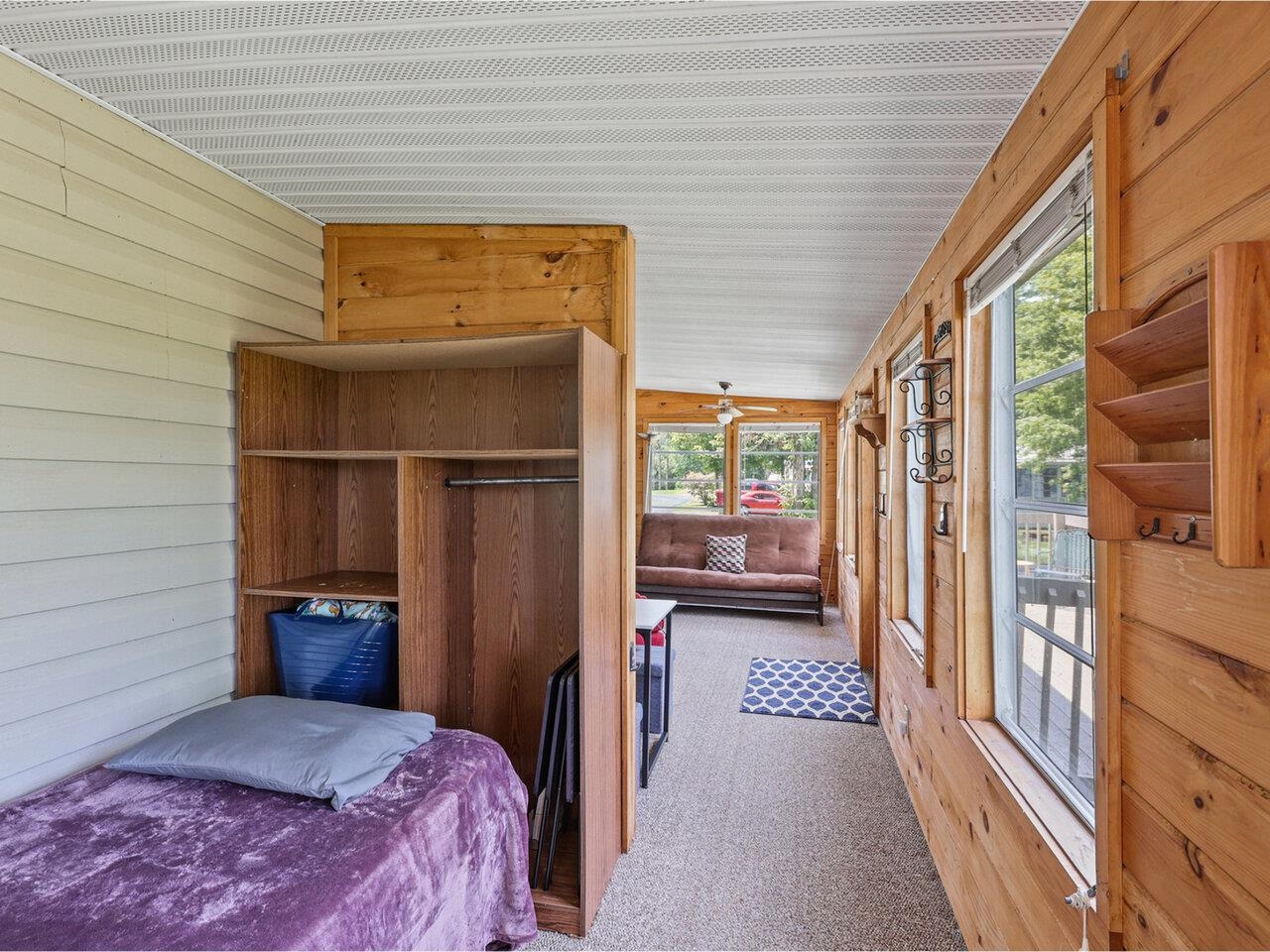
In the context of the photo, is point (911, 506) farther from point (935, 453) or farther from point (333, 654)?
point (333, 654)

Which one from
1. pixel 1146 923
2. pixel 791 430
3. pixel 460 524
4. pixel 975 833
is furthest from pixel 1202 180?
pixel 791 430

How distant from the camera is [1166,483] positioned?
2.78 feet

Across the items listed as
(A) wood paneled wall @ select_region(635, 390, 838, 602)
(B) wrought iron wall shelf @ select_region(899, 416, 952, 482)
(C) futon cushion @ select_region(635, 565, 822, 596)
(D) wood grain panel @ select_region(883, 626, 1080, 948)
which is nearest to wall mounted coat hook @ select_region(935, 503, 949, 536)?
(B) wrought iron wall shelf @ select_region(899, 416, 952, 482)

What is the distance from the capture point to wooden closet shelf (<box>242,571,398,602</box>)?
82.1 inches

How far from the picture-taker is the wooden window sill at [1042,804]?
49.4 inches

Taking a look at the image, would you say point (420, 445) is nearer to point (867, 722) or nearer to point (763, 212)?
point (763, 212)

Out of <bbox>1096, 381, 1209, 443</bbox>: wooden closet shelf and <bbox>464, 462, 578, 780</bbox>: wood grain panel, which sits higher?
<bbox>1096, 381, 1209, 443</bbox>: wooden closet shelf

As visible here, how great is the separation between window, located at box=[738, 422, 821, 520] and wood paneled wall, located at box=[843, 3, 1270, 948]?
235 inches

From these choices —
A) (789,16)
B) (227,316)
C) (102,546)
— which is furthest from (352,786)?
(789,16)

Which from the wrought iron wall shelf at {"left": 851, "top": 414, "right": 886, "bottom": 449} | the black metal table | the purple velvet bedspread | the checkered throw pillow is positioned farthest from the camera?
the checkered throw pillow

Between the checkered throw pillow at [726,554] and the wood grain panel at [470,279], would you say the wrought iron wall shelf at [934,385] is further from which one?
the checkered throw pillow at [726,554]

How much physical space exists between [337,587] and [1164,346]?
7.54 ft

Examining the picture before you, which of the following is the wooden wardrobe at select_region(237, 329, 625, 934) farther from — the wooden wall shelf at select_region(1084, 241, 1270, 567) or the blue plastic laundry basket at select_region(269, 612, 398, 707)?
the wooden wall shelf at select_region(1084, 241, 1270, 567)

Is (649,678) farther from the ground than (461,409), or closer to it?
closer to it
